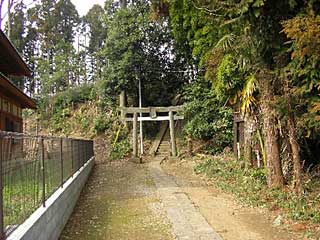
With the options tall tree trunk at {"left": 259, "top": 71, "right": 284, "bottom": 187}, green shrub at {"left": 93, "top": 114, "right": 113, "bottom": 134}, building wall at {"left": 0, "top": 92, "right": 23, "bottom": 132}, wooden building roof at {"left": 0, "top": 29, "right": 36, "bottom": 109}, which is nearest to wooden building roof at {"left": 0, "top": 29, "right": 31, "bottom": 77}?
wooden building roof at {"left": 0, "top": 29, "right": 36, "bottom": 109}

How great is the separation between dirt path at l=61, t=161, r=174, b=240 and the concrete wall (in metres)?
0.24

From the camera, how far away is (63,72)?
1375 inches

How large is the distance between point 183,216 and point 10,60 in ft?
32.0

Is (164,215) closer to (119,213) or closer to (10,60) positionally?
(119,213)

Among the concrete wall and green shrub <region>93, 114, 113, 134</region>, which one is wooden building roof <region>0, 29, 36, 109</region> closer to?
the concrete wall

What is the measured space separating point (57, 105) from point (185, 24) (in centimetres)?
1947

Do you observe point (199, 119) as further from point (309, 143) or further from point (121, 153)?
point (309, 143)

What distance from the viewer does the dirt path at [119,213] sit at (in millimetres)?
6504

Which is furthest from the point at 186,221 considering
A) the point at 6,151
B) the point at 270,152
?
the point at 6,151

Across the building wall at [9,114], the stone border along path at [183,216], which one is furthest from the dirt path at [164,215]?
the building wall at [9,114]

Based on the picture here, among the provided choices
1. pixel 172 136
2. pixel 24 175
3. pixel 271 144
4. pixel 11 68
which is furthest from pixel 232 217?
pixel 172 136

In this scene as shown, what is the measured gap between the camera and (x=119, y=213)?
8.11 metres

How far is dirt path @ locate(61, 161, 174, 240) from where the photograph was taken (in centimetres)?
650

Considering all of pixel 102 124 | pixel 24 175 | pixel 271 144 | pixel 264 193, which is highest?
pixel 102 124
